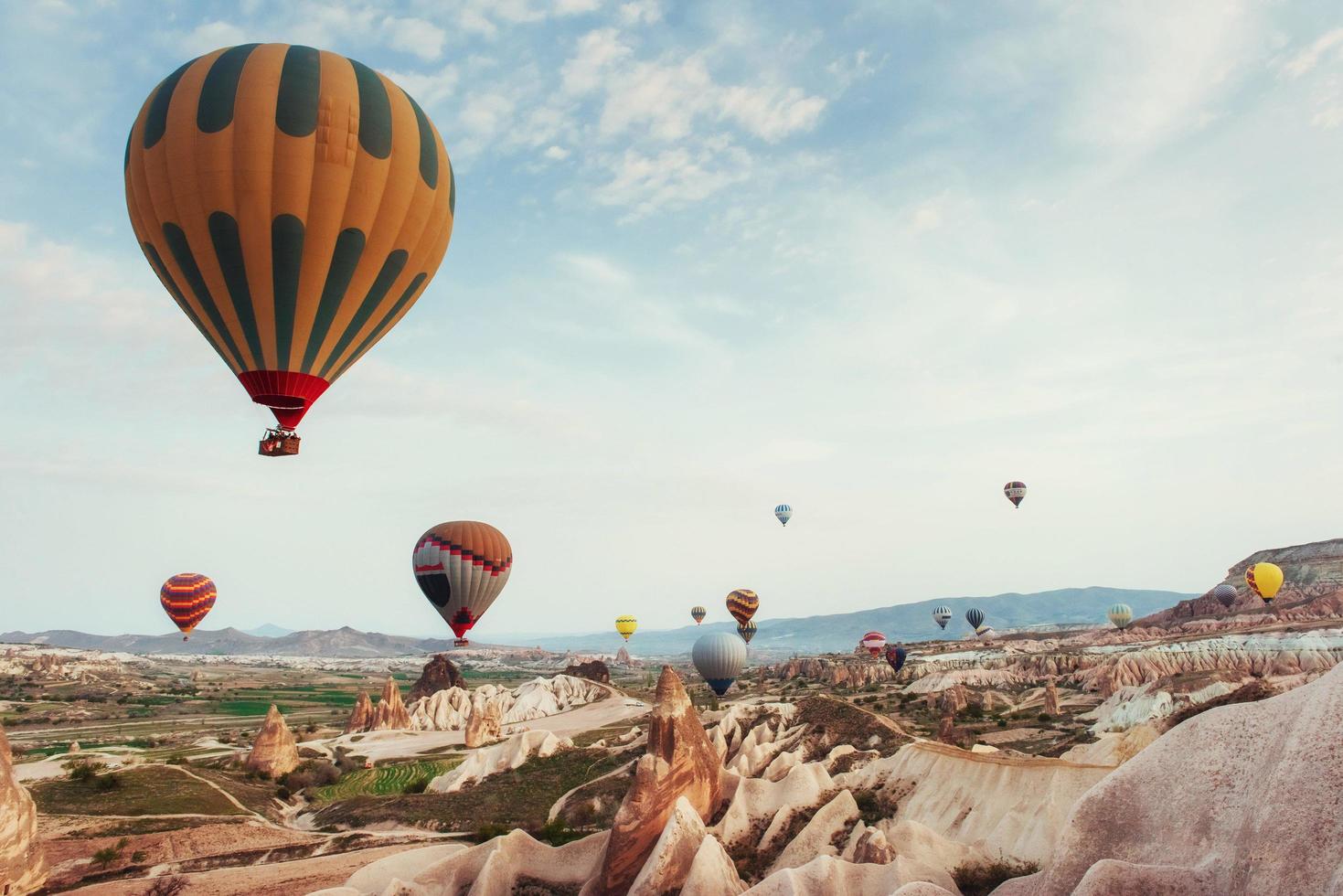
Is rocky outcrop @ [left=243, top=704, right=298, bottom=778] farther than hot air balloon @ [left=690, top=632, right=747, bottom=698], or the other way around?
hot air balloon @ [left=690, top=632, right=747, bottom=698]

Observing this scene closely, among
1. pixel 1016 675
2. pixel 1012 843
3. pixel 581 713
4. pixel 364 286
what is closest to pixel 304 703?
pixel 581 713

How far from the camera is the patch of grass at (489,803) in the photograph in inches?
1746

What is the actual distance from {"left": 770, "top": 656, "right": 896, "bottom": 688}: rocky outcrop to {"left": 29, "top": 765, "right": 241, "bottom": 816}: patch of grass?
3437 inches

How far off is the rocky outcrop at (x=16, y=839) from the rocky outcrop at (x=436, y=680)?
70.6 metres

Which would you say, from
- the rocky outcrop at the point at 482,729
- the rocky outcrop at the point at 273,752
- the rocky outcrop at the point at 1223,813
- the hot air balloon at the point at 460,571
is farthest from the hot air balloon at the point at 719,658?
the rocky outcrop at the point at 1223,813

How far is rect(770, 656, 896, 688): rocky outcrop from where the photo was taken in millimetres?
117188

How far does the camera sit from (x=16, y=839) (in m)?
29.8

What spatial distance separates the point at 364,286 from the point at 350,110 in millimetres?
7100

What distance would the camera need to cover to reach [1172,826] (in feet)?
55.2

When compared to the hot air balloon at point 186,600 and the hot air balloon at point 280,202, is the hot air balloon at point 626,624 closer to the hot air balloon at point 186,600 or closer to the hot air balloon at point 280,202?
the hot air balloon at point 186,600

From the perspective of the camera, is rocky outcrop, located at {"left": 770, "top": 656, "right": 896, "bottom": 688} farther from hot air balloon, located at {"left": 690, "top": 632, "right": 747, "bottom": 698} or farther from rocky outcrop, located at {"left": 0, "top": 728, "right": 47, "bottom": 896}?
rocky outcrop, located at {"left": 0, "top": 728, "right": 47, "bottom": 896}

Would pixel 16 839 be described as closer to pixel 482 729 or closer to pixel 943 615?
pixel 482 729

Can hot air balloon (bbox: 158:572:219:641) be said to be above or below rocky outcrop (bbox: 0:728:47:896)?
above

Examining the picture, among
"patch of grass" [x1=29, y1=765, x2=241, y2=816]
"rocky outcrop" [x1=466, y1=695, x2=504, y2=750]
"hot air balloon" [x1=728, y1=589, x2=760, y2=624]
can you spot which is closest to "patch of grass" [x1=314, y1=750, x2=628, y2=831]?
"patch of grass" [x1=29, y1=765, x2=241, y2=816]
